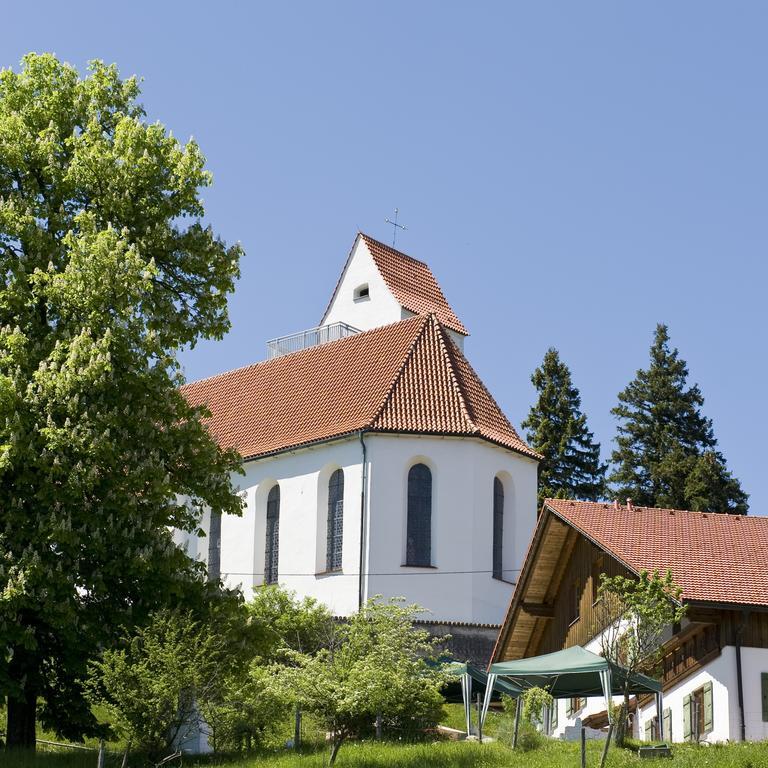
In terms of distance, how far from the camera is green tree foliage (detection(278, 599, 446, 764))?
25.2 meters

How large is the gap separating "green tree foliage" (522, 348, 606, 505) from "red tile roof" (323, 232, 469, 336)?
22.3ft

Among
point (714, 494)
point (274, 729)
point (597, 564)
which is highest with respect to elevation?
point (714, 494)

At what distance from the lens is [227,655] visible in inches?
995

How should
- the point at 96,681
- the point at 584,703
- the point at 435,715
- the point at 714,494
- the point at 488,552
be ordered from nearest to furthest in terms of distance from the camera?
the point at 96,681 < the point at 435,715 < the point at 584,703 < the point at 488,552 < the point at 714,494

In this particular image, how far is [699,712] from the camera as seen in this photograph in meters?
27.8

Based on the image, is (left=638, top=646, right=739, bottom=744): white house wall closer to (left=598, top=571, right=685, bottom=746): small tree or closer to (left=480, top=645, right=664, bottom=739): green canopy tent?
(left=480, top=645, right=664, bottom=739): green canopy tent

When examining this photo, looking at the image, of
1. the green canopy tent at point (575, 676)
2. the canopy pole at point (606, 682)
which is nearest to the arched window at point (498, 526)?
the green canopy tent at point (575, 676)

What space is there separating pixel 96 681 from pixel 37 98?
10867mm

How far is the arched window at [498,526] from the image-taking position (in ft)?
137

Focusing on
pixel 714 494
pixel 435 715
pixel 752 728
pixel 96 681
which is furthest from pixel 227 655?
pixel 714 494

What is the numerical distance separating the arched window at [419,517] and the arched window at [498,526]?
84.0 inches

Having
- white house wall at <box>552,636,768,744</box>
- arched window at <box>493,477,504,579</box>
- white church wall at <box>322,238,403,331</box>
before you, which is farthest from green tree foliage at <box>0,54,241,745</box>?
white church wall at <box>322,238,403,331</box>

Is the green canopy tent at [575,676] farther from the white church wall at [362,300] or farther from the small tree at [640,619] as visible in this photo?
the white church wall at [362,300]

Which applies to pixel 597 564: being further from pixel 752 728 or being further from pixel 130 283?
pixel 130 283
